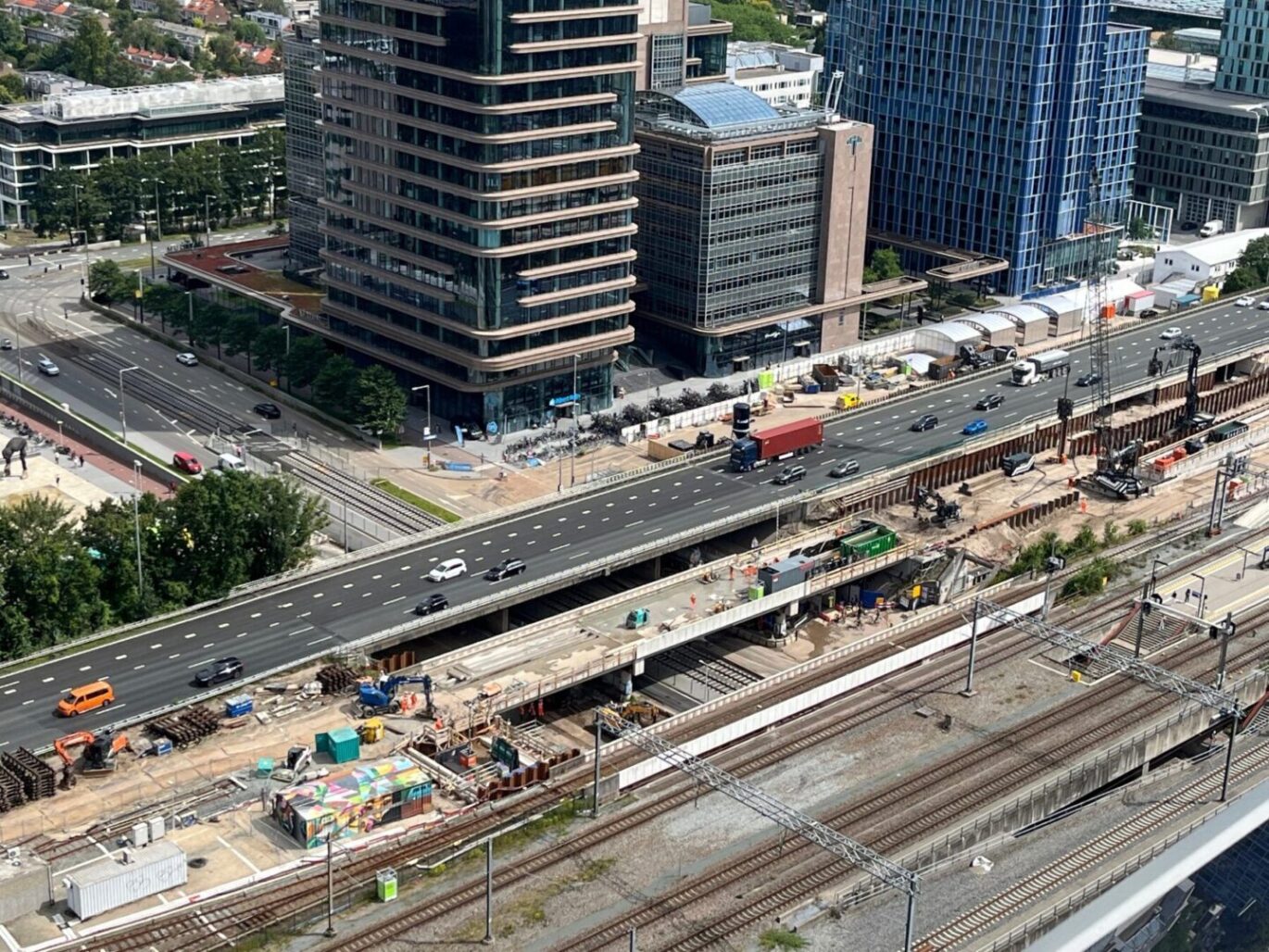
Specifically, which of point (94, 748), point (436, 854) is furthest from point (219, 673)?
point (436, 854)

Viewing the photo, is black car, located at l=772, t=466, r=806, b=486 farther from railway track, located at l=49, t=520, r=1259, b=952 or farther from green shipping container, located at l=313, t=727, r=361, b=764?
green shipping container, located at l=313, t=727, r=361, b=764

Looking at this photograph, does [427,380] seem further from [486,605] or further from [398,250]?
[486,605]

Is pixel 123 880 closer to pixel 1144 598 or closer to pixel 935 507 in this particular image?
pixel 1144 598

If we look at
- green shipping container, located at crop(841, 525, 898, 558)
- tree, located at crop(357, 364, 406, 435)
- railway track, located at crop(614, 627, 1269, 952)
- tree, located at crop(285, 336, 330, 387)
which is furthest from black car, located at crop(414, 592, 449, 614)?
tree, located at crop(285, 336, 330, 387)

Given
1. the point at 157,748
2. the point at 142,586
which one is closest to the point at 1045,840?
the point at 157,748

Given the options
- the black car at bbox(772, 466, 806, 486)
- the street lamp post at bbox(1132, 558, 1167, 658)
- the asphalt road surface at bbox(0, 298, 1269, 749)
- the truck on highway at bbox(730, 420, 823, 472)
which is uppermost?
the truck on highway at bbox(730, 420, 823, 472)

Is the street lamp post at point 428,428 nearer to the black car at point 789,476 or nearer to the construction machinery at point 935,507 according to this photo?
the black car at point 789,476
